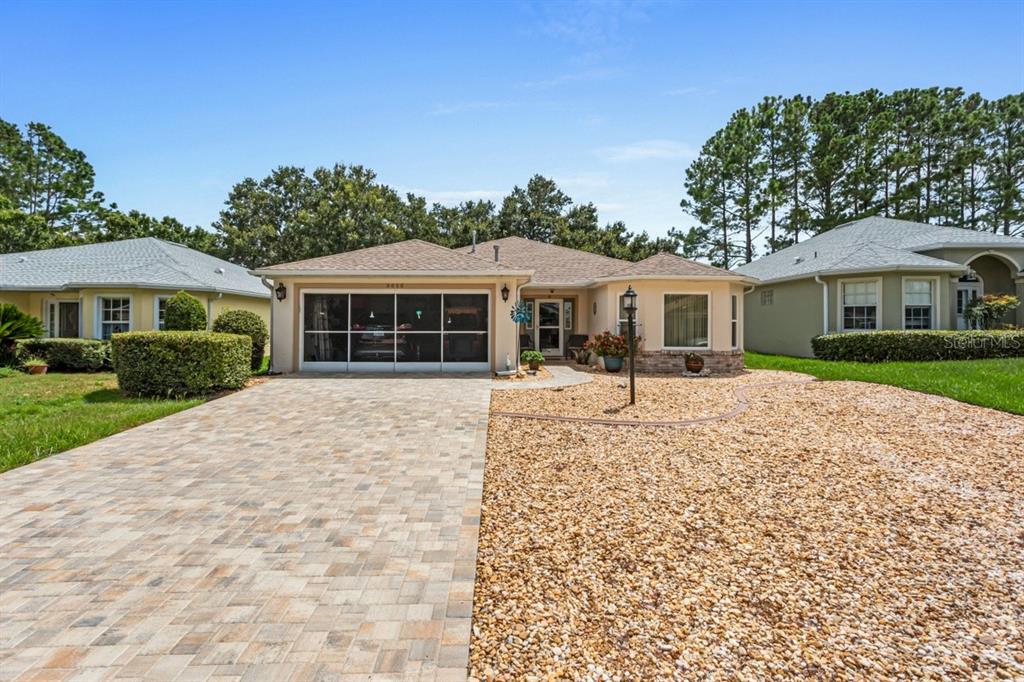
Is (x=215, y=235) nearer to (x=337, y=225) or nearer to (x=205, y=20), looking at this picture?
(x=337, y=225)

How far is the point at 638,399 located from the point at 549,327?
8631mm

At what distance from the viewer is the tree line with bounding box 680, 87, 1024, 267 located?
30297 millimetres

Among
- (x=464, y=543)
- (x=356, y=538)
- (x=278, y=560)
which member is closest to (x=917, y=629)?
(x=464, y=543)

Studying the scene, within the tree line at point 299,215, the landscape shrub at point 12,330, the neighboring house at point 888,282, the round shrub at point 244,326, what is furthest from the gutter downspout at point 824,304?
the landscape shrub at point 12,330

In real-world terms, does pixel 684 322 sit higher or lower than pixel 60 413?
higher

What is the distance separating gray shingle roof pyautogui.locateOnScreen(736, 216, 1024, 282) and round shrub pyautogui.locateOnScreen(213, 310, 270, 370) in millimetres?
16810

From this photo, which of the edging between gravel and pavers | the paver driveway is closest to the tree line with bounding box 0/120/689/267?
the edging between gravel and pavers

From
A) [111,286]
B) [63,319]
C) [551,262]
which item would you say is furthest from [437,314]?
[63,319]

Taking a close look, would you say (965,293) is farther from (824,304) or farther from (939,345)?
(824,304)

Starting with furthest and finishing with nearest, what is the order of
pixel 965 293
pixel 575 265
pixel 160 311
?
pixel 575 265, pixel 965 293, pixel 160 311

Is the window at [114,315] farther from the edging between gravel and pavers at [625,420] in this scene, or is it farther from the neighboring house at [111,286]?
the edging between gravel and pavers at [625,420]

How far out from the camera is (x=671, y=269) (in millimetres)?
13828

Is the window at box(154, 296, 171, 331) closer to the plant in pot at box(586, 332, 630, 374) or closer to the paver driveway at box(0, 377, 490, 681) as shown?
the paver driveway at box(0, 377, 490, 681)

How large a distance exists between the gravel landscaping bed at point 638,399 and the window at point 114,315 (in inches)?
506
